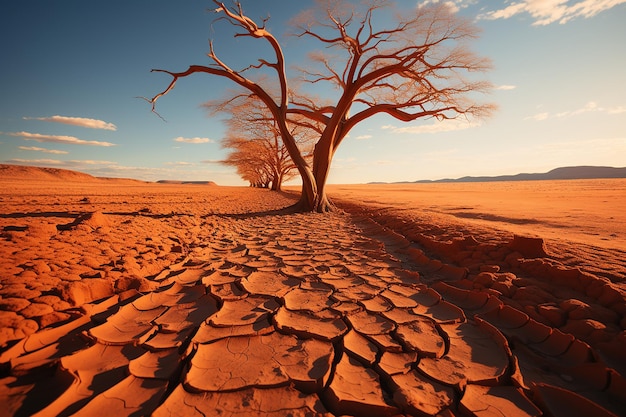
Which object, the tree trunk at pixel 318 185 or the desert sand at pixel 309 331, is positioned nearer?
the desert sand at pixel 309 331

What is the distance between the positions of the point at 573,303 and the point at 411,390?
1494 mm

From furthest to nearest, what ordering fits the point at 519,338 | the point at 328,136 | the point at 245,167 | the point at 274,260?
the point at 245,167, the point at 328,136, the point at 274,260, the point at 519,338

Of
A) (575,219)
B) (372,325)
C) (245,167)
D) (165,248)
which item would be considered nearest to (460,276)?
(372,325)

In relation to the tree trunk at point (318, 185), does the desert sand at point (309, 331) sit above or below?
below

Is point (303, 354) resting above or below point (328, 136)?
below

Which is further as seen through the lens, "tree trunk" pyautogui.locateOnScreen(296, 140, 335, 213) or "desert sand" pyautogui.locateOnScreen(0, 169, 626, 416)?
"tree trunk" pyautogui.locateOnScreen(296, 140, 335, 213)

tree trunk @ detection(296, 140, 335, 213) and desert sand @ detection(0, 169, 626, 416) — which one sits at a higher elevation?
tree trunk @ detection(296, 140, 335, 213)

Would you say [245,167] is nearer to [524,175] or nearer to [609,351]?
[609,351]

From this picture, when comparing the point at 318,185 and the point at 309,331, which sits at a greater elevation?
the point at 318,185

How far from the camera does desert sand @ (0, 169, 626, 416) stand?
1122mm

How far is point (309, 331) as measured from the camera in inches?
63.8

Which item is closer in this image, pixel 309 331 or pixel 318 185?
pixel 309 331

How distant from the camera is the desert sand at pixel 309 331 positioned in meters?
1.12

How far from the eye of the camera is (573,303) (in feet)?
5.91
